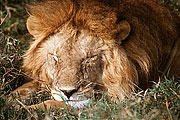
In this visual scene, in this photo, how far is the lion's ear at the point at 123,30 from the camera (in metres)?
3.48

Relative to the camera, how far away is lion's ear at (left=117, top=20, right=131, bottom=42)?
348 centimetres

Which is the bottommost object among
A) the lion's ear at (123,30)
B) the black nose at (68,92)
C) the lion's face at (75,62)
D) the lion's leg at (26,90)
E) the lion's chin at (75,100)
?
the lion's leg at (26,90)

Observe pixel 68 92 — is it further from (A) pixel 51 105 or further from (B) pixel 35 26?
(B) pixel 35 26

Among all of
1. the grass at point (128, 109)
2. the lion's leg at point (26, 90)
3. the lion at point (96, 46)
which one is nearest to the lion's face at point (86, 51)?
the lion at point (96, 46)

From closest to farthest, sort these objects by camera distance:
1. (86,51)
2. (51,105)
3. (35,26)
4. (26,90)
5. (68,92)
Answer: (68,92)
(51,105)
(86,51)
(35,26)
(26,90)

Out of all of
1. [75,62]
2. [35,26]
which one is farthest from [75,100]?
[35,26]

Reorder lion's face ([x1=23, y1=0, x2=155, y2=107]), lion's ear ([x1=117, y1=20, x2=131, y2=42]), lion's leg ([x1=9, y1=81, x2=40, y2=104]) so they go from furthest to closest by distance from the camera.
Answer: lion's leg ([x1=9, y1=81, x2=40, y2=104])
lion's ear ([x1=117, y1=20, x2=131, y2=42])
lion's face ([x1=23, y1=0, x2=155, y2=107])

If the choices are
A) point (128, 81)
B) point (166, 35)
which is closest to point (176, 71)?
point (166, 35)

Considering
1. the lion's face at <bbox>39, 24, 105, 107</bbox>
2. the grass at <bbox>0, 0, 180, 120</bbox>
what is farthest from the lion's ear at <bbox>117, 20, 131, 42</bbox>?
the grass at <bbox>0, 0, 180, 120</bbox>

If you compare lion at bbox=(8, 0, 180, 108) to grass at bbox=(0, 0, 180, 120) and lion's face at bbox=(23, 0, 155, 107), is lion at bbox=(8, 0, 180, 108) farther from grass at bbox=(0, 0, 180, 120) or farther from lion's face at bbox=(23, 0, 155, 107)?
grass at bbox=(0, 0, 180, 120)

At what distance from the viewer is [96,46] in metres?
3.52

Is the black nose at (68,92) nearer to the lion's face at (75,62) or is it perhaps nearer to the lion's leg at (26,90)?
the lion's face at (75,62)

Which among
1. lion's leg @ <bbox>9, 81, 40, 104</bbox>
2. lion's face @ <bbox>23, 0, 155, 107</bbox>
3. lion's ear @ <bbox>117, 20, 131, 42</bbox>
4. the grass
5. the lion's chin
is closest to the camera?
the grass

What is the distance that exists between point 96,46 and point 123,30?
0.35m
